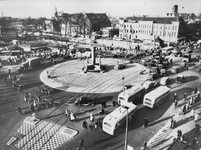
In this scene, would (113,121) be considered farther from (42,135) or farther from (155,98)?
(155,98)

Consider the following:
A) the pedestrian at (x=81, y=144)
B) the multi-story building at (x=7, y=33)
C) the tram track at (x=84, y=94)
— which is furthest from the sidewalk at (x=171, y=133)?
the multi-story building at (x=7, y=33)

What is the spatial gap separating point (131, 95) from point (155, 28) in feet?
198

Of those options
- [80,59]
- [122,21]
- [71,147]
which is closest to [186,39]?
[122,21]

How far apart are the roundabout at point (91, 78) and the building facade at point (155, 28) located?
1452 inches

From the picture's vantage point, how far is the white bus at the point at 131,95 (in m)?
22.6

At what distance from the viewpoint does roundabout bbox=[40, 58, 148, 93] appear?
29.8m

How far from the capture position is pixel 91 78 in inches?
1361

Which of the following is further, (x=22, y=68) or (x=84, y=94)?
(x=22, y=68)

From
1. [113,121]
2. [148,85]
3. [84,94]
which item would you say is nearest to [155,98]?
[148,85]

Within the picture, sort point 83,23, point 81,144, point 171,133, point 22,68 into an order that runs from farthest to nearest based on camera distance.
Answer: point 83,23
point 22,68
point 171,133
point 81,144

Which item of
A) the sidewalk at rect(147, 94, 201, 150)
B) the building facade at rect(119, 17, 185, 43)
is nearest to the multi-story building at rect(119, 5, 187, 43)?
the building facade at rect(119, 17, 185, 43)

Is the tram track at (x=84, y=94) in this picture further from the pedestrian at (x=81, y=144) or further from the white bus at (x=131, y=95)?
the white bus at (x=131, y=95)

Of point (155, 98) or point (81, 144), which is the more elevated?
point (155, 98)

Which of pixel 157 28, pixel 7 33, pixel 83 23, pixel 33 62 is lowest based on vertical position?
pixel 33 62
